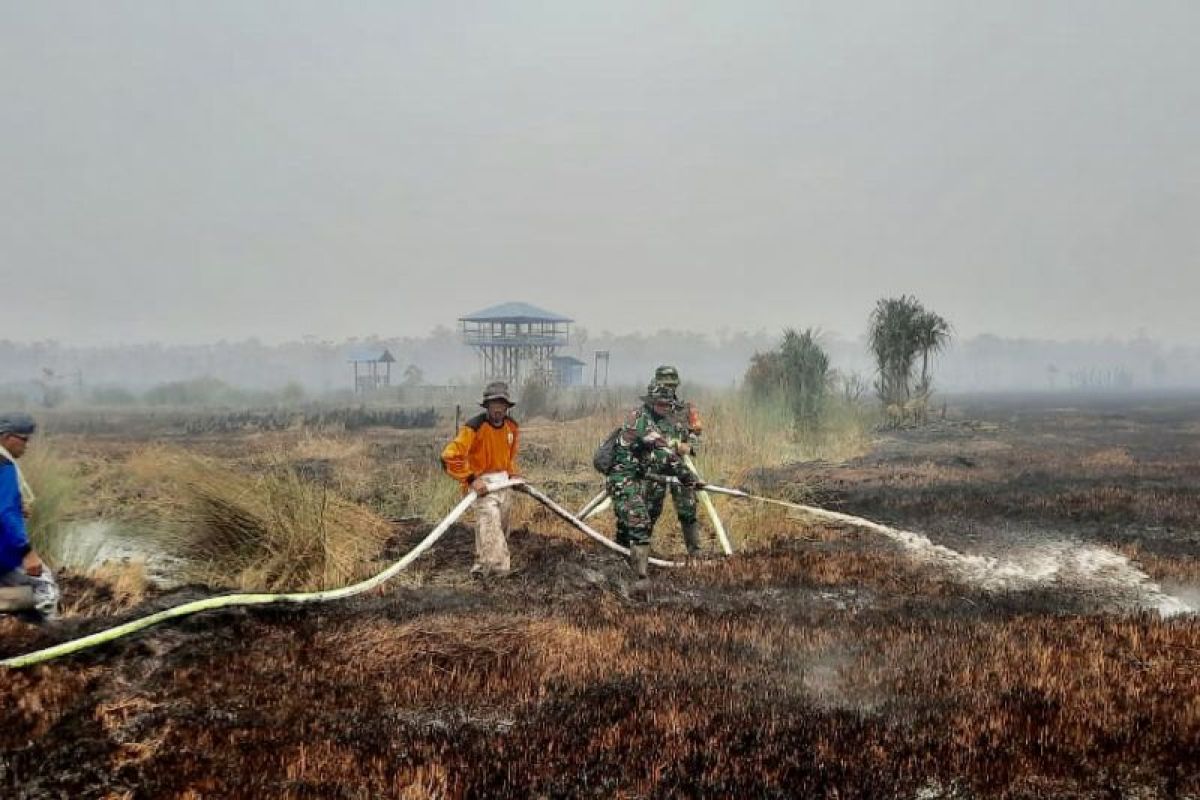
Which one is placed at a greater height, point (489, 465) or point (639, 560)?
point (489, 465)

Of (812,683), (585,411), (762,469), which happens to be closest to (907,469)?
(762,469)

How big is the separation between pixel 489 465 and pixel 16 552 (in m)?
3.83

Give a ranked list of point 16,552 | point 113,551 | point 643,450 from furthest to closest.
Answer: point 113,551 → point 643,450 → point 16,552

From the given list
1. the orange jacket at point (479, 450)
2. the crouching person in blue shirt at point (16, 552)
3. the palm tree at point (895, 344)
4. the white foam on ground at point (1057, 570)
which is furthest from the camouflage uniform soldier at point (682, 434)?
the palm tree at point (895, 344)

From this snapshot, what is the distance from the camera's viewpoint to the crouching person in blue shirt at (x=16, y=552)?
17.7 ft

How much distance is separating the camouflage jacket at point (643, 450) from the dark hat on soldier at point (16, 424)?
5.18 metres

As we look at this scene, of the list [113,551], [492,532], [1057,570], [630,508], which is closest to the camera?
[492,532]

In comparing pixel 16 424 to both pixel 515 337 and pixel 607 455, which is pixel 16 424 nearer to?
pixel 607 455

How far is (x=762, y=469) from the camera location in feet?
54.3

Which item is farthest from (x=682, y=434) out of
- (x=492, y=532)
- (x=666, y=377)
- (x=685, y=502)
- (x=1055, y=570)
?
(x=1055, y=570)

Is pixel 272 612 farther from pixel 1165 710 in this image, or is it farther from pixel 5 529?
pixel 1165 710

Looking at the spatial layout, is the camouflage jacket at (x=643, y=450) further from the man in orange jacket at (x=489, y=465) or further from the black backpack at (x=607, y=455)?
the man in orange jacket at (x=489, y=465)

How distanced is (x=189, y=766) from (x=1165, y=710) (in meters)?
4.84

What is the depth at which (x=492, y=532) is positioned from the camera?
27.0ft
